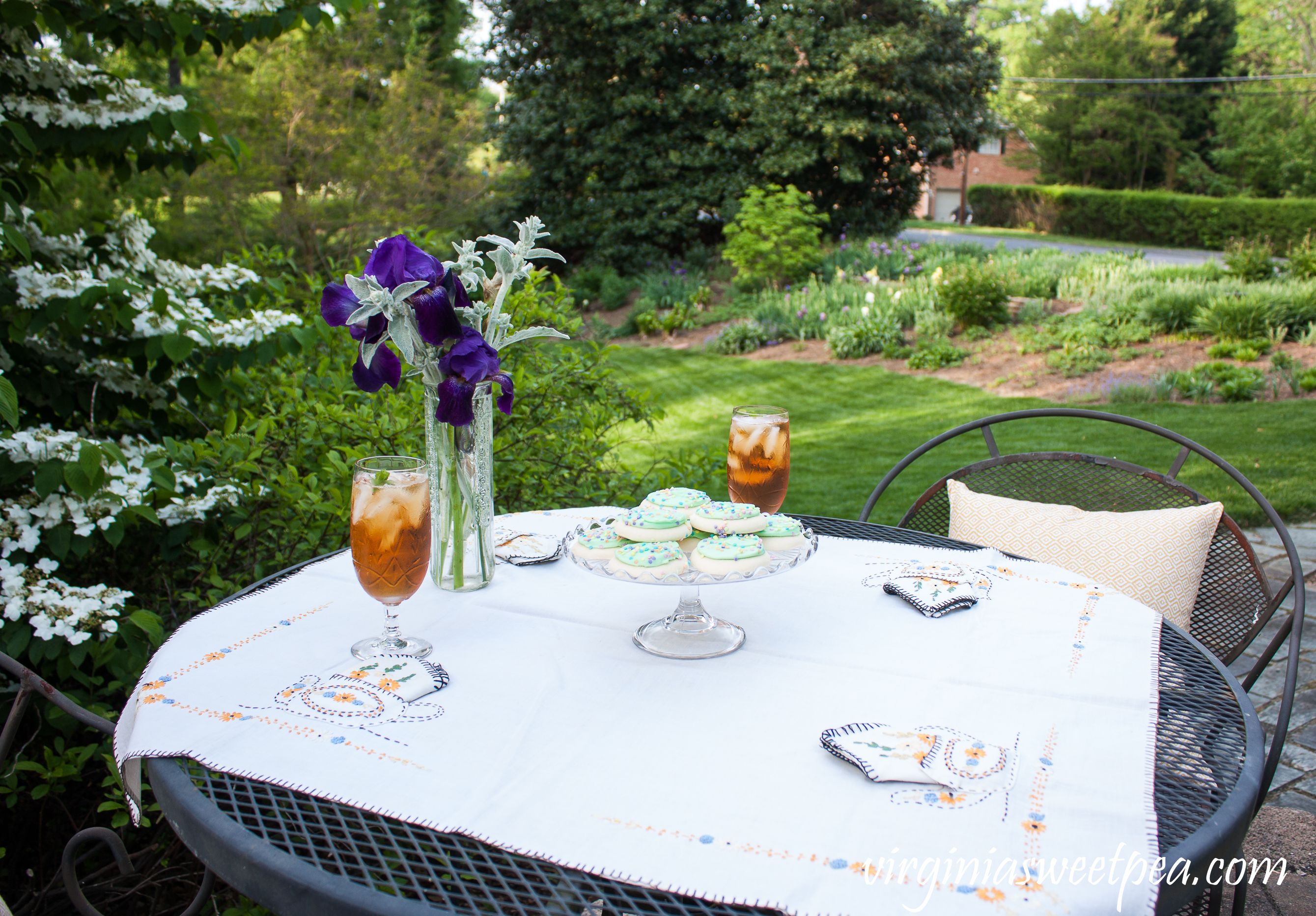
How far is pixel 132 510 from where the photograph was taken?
6.88 ft

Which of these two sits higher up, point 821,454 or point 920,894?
point 920,894

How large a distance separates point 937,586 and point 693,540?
1.50ft

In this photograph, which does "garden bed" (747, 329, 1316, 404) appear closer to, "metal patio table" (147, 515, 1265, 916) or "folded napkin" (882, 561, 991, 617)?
"folded napkin" (882, 561, 991, 617)

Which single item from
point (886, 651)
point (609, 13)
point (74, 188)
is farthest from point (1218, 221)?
point (886, 651)

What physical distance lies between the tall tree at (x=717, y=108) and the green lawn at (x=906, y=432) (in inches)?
226

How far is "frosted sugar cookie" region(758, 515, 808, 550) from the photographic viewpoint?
1.38 m

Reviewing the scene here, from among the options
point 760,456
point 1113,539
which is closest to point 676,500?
point 760,456

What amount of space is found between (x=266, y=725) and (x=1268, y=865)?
223 centimetres

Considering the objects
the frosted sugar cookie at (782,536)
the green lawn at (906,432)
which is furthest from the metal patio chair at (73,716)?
the green lawn at (906,432)

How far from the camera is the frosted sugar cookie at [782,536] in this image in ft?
4.53

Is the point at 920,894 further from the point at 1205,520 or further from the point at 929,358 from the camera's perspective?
the point at 929,358

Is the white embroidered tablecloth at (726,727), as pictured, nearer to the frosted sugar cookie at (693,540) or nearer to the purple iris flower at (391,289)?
the frosted sugar cookie at (693,540)

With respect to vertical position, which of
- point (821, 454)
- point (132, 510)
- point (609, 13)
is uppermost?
point (609, 13)

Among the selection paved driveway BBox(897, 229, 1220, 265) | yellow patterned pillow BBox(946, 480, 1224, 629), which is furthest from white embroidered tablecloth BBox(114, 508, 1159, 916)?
paved driveway BBox(897, 229, 1220, 265)
